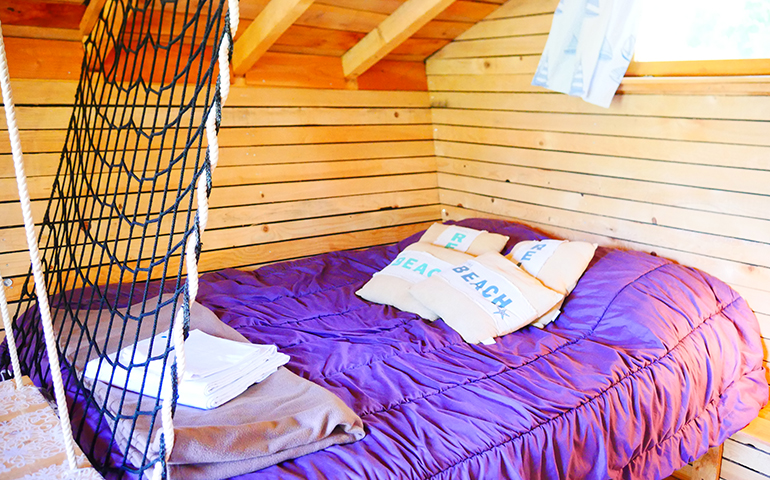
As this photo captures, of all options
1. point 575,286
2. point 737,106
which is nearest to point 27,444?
point 575,286

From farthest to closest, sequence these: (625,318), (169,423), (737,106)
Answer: (737,106)
(625,318)
(169,423)

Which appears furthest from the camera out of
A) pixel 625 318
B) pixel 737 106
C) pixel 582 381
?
pixel 737 106

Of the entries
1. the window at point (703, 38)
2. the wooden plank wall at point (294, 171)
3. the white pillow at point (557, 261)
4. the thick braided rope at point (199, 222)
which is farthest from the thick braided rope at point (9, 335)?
the window at point (703, 38)

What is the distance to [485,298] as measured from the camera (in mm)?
2127

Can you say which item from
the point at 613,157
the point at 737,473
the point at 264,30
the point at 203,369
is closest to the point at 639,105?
the point at 613,157

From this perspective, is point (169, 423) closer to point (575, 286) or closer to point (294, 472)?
point (294, 472)

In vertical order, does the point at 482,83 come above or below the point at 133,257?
above

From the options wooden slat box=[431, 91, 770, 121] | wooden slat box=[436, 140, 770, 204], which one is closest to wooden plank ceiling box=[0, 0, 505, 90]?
wooden slat box=[431, 91, 770, 121]

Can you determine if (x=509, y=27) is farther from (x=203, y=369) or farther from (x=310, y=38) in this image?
(x=203, y=369)

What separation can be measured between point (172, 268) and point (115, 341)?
1046 mm

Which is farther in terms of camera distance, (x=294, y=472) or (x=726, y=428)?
(x=726, y=428)

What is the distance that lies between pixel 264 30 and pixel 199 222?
1.69 meters

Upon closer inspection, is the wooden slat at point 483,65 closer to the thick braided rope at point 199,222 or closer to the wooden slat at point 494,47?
the wooden slat at point 494,47

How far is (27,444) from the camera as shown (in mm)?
1218
